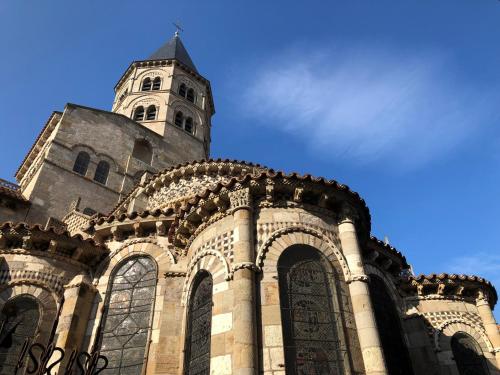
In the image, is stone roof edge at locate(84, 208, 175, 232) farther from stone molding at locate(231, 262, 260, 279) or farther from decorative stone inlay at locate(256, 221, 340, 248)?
stone molding at locate(231, 262, 260, 279)

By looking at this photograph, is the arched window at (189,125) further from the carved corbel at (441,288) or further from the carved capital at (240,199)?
the carved capital at (240,199)

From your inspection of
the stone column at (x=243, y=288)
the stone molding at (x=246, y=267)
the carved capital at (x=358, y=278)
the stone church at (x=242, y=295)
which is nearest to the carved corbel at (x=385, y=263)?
the stone church at (x=242, y=295)

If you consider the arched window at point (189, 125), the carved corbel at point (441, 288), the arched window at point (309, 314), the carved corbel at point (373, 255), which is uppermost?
the arched window at point (189, 125)

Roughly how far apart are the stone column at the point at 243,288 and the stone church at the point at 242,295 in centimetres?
3

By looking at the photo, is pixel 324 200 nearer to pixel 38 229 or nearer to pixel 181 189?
pixel 38 229

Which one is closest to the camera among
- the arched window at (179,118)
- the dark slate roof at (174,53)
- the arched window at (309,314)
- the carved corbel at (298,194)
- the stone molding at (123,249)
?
the arched window at (309,314)

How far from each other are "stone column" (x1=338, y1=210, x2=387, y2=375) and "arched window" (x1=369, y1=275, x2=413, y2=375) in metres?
1.69

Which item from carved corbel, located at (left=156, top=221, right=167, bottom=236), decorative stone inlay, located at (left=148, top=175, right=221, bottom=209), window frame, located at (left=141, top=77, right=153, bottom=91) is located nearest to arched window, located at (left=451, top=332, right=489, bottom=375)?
carved corbel, located at (left=156, top=221, right=167, bottom=236)

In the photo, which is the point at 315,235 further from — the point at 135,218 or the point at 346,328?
the point at 135,218

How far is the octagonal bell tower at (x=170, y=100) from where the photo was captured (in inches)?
1216

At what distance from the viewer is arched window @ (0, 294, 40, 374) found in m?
9.85

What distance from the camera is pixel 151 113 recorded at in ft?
104

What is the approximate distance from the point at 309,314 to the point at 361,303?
43.6 inches

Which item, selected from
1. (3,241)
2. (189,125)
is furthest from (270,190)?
(189,125)
